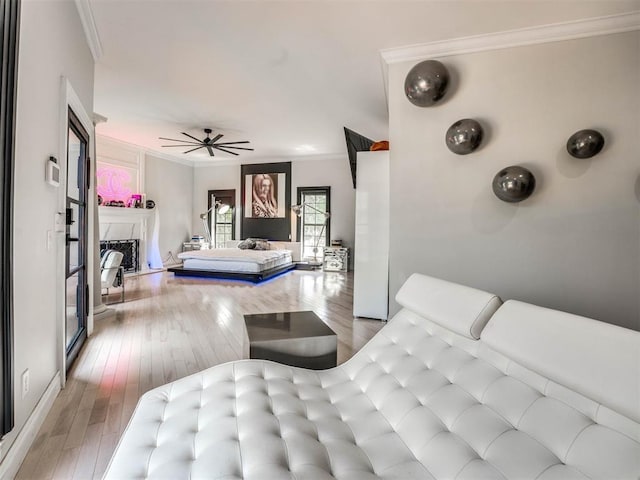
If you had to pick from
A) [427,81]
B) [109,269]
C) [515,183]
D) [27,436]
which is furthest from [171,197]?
[515,183]

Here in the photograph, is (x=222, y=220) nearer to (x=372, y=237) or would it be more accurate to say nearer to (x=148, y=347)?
(x=372, y=237)

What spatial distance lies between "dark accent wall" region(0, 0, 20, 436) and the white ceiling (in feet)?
5.03

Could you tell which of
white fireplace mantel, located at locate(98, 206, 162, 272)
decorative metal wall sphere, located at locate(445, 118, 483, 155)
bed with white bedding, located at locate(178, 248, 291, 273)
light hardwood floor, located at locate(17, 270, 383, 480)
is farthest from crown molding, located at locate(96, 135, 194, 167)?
decorative metal wall sphere, located at locate(445, 118, 483, 155)

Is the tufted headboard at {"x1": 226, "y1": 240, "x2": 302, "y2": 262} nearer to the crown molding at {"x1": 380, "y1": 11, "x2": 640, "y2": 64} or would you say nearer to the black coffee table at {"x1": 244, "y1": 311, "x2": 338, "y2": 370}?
the crown molding at {"x1": 380, "y1": 11, "x2": 640, "y2": 64}

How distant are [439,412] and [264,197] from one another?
8039 mm

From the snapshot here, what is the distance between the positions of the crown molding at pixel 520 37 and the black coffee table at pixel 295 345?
108 inches

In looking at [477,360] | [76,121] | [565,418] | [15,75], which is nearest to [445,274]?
[477,360]

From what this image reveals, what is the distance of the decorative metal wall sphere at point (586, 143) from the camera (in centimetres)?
260

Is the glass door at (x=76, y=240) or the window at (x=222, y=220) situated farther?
the window at (x=222, y=220)

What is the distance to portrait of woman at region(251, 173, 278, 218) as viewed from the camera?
28.6 feet

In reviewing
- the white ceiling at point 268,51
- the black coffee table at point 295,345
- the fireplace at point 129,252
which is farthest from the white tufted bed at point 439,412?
the fireplace at point 129,252

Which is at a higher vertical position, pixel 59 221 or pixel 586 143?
pixel 586 143

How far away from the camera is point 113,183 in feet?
22.5

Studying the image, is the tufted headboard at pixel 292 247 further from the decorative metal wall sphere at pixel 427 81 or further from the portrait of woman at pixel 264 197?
the decorative metal wall sphere at pixel 427 81
